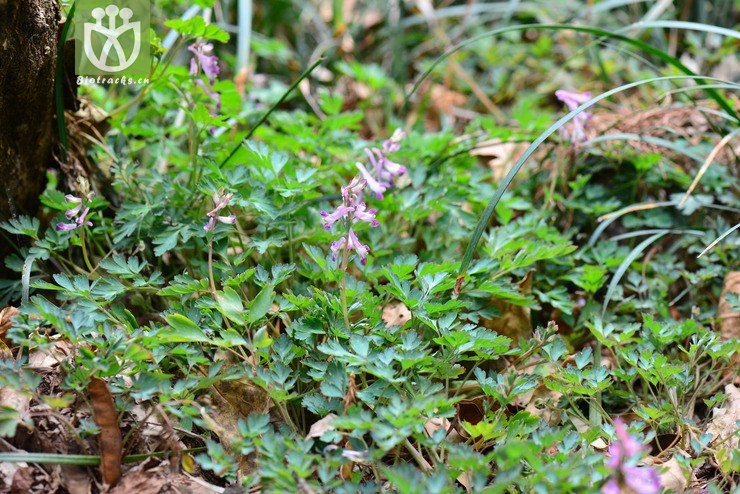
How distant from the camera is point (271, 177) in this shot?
214 centimetres

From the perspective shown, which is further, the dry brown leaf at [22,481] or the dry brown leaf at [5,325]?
the dry brown leaf at [5,325]

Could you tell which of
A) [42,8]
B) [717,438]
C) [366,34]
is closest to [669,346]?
[717,438]

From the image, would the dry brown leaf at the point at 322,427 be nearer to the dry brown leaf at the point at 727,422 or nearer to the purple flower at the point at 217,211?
the purple flower at the point at 217,211

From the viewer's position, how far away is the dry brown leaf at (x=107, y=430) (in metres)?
1.58

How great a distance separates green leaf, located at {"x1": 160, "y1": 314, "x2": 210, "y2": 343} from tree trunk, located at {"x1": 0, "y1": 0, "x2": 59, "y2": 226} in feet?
2.70

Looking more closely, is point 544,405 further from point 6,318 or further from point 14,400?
point 6,318

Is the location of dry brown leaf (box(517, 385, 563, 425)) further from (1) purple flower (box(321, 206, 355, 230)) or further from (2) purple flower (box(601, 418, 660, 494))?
(1) purple flower (box(321, 206, 355, 230))

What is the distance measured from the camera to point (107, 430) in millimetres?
1603

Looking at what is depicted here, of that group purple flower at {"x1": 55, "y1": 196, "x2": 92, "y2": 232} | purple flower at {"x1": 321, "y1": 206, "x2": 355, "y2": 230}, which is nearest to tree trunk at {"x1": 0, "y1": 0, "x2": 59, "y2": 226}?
purple flower at {"x1": 55, "y1": 196, "x2": 92, "y2": 232}

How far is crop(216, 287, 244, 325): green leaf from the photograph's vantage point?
5.67ft

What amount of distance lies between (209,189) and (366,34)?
301 cm

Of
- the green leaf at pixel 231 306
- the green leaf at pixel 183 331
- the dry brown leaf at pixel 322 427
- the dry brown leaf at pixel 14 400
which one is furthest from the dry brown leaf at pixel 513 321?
the dry brown leaf at pixel 14 400

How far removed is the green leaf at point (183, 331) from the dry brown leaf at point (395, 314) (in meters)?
0.75

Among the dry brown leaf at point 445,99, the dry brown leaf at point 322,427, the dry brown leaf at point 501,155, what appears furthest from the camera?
the dry brown leaf at point 445,99
